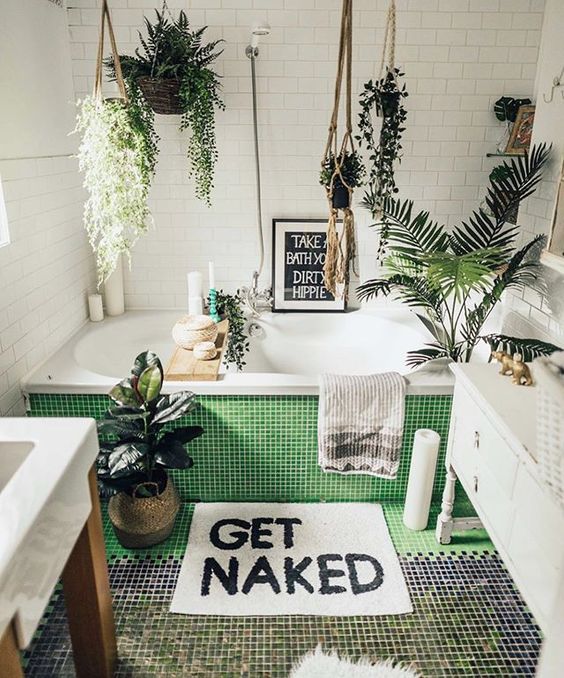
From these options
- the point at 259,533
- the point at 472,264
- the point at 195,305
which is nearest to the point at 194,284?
the point at 195,305

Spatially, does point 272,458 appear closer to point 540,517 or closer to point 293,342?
point 293,342

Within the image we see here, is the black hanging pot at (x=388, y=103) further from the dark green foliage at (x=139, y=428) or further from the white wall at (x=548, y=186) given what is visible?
the dark green foliage at (x=139, y=428)

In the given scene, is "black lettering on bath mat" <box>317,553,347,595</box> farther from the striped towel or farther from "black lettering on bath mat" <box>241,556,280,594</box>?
the striped towel

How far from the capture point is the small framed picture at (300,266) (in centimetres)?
359

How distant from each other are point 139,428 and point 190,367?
49cm

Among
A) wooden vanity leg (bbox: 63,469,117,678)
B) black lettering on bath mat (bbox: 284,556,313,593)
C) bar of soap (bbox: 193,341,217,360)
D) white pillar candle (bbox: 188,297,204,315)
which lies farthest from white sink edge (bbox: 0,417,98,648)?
white pillar candle (bbox: 188,297,204,315)

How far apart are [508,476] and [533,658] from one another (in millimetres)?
751

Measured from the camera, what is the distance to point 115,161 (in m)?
2.64

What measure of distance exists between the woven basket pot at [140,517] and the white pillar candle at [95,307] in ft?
4.40

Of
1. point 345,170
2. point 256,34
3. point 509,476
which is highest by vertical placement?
point 256,34

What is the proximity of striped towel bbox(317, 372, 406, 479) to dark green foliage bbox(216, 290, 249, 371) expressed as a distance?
0.76 metres

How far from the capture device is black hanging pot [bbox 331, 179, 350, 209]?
270 cm

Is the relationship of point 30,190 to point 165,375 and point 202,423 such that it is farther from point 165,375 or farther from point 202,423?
point 202,423

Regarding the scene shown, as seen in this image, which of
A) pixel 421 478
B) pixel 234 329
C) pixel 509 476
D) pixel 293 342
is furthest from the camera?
pixel 293 342
